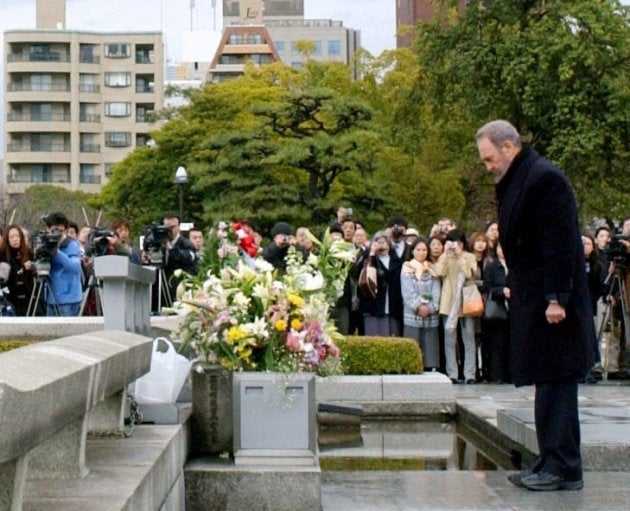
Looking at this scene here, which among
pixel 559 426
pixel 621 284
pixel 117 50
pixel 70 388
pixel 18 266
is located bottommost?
pixel 559 426

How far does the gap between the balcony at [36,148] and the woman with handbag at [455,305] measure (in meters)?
102

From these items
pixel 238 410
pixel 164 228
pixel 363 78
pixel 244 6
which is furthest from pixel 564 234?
pixel 244 6

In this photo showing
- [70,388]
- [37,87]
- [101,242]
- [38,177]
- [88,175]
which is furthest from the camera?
[88,175]

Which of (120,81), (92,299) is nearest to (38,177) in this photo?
(120,81)

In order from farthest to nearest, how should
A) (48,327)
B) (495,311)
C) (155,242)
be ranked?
(495,311)
(155,242)
(48,327)

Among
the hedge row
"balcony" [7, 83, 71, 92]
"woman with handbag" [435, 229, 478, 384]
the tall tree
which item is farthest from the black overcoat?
"balcony" [7, 83, 71, 92]

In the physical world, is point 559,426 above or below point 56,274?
below

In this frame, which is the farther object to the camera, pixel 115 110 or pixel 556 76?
pixel 115 110

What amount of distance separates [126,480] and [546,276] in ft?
11.1

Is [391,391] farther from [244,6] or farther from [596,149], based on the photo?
[244,6]

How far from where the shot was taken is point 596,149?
4041 centimetres

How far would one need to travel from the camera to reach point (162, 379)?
25.6ft

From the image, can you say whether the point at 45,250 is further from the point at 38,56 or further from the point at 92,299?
the point at 38,56

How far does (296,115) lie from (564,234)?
40272mm
